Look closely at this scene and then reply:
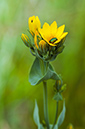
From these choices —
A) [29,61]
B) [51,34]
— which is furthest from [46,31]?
[29,61]

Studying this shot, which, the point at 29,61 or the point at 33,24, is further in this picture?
the point at 29,61

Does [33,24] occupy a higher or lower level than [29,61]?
higher

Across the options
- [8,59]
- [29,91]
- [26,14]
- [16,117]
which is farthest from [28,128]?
[26,14]

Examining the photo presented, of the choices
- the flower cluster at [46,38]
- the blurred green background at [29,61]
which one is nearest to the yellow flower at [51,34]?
the flower cluster at [46,38]

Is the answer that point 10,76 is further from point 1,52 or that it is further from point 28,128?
point 28,128

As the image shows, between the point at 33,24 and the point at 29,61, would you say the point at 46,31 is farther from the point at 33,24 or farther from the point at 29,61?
the point at 29,61

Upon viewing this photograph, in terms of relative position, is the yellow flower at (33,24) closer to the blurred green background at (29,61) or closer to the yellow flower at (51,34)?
the yellow flower at (51,34)

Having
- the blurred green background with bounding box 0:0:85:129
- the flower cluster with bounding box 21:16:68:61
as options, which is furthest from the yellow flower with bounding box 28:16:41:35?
the blurred green background with bounding box 0:0:85:129

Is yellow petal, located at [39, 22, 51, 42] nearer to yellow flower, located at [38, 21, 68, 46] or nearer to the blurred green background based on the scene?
yellow flower, located at [38, 21, 68, 46]
